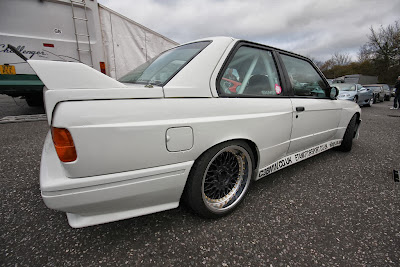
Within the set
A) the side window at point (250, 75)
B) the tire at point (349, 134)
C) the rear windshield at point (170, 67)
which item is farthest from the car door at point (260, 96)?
the tire at point (349, 134)

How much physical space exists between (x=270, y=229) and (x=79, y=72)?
1.66 metres

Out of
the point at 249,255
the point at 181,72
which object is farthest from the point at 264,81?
the point at 249,255

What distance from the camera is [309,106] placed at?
2125 mm

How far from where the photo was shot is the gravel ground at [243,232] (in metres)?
1.24

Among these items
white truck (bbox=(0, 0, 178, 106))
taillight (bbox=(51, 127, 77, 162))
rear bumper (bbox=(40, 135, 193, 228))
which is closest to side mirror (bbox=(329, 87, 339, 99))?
rear bumper (bbox=(40, 135, 193, 228))

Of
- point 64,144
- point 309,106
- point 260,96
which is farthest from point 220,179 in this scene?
point 309,106

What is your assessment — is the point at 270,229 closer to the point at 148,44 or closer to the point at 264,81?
the point at 264,81

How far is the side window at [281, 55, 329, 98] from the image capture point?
2134 mm

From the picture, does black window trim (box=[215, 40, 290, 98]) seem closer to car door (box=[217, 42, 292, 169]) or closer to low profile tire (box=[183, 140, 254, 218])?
car door (box=[217, 42, 292, 169])

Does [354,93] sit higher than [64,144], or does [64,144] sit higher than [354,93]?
[64,144]

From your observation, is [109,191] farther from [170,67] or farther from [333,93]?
[333,93]

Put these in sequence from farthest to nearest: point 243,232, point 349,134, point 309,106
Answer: point 349,134 < point 309,106 < point 243,232

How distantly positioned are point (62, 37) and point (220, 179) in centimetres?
502

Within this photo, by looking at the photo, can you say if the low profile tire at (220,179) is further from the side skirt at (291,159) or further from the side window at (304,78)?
the side window at (304,78)
